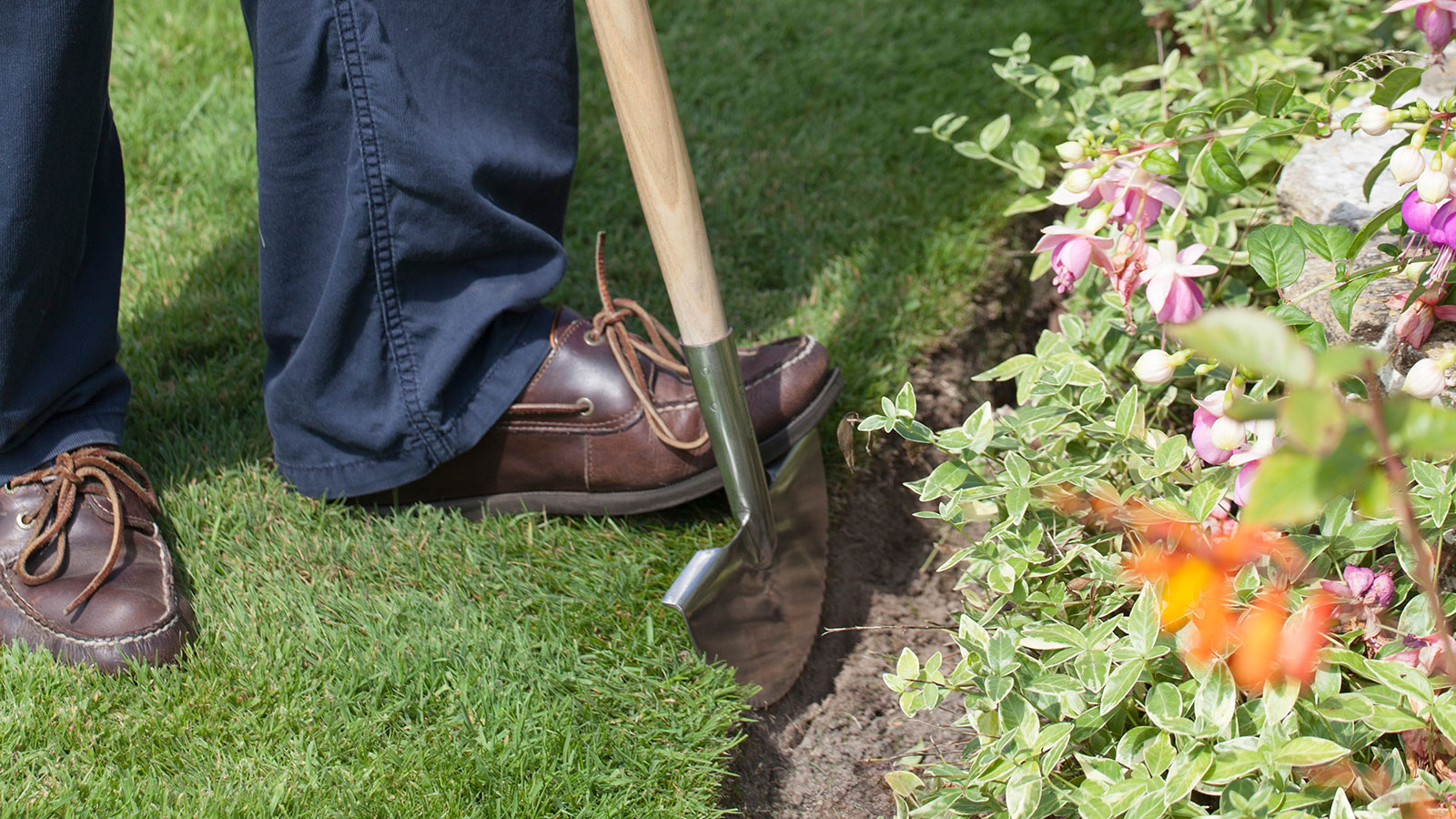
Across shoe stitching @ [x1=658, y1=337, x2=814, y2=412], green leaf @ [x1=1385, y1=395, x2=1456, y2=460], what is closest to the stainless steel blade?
shoe stitching @ [x1=658, y1=337, x2=814, y2=412]

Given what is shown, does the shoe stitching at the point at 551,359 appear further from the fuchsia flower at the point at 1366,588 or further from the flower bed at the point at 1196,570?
the fuchsia flower at the point at 1366,588

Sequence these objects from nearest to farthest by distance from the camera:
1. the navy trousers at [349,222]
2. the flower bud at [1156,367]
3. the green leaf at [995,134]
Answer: the flower bud at [1156,367]
the navy trousers at [349,222]
the green leaf at [995,134]

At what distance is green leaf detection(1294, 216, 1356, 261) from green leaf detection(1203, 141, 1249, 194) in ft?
0.42

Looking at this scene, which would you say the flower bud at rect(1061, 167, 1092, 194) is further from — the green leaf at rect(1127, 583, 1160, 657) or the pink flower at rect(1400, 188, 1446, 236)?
the green leaf at rect(1127, 583, 1160, 657)

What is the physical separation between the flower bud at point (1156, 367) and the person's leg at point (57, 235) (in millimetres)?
1473

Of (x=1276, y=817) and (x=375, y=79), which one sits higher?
(x=375, y=79)

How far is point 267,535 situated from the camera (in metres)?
1.78

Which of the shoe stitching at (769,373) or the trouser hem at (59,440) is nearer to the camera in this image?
the trouser hem at (59,440)

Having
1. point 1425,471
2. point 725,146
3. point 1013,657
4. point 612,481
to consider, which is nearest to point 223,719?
point 612,481

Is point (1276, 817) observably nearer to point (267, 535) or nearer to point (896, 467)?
point (896, 467)

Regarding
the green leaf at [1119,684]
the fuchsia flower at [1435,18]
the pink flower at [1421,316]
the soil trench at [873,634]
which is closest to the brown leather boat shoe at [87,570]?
the soil trench at [873,634]

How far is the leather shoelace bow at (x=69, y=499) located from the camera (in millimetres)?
1558

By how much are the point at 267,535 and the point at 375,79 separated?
31.4 inches

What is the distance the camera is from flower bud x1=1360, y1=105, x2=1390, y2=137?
123 cm
